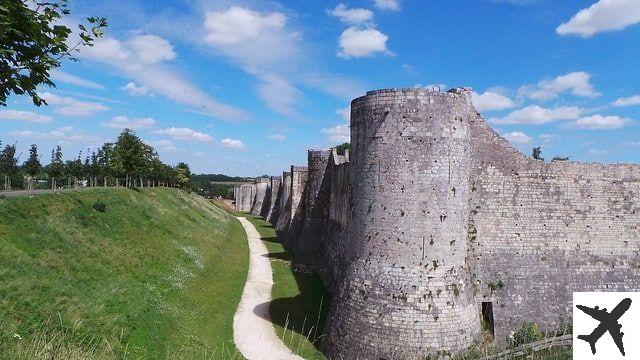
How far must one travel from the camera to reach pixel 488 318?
57.4 ft

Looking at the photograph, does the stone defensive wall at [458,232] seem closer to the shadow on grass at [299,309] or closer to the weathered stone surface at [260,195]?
the shadow on grass at [299,309]

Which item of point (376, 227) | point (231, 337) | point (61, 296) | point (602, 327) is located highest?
point (376, 227)

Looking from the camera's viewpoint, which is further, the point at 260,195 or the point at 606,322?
the point at 260,195

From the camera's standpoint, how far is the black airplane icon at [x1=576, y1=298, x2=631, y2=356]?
785 cm

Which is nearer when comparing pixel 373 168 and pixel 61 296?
pixel 61 296

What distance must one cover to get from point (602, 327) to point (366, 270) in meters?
8.53

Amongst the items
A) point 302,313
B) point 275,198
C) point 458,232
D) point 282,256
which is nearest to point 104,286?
point 302,313

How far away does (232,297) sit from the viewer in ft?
77.5

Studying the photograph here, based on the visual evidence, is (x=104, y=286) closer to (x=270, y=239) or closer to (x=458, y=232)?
(x=458, y=232)

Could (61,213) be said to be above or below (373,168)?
below

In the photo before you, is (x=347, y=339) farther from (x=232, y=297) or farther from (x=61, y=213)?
(x=61, y=213)

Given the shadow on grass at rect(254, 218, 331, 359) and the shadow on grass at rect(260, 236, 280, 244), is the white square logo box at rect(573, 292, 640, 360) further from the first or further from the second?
the shadow on grass at rect(260, 236, 280, 244)

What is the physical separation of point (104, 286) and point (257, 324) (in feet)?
21.0

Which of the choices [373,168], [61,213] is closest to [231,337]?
[373,168]
